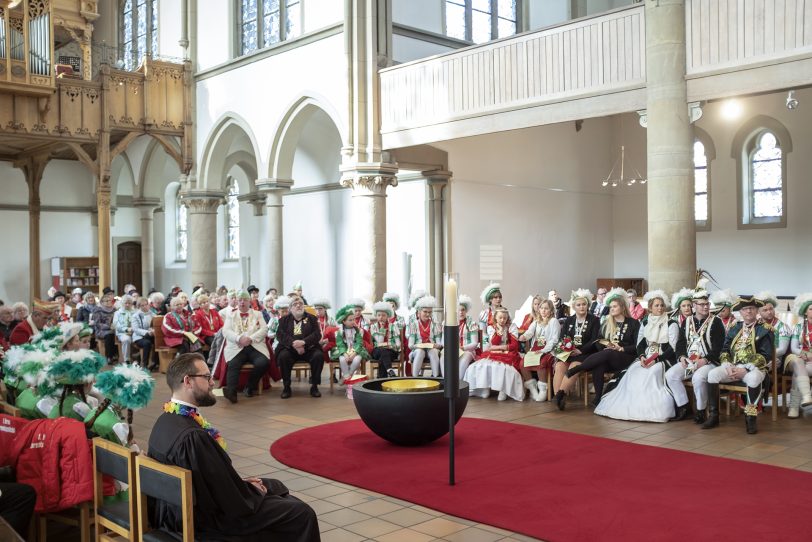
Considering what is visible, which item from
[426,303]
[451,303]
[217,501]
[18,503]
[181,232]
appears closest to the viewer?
[217,501]

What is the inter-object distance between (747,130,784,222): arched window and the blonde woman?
9.30 metres

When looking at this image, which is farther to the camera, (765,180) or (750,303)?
(765,180)

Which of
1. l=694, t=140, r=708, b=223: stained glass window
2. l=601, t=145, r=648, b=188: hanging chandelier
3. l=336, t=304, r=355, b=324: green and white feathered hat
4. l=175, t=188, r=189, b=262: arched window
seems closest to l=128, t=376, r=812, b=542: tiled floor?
l=336, t=304, r=355, b=324: green and white feathered hat

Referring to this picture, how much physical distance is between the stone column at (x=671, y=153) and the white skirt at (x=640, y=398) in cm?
187

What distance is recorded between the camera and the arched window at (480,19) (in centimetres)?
1508

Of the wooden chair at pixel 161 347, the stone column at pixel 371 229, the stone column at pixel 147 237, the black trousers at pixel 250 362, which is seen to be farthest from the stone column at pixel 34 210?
the black trousers at pixel 250 362

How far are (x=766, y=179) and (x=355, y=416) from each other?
38.8 feet

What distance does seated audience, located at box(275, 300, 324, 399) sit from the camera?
952 cm

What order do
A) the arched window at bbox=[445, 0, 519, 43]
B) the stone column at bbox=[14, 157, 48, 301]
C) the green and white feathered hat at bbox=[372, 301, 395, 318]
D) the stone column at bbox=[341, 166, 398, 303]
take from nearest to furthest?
the green and white feathered hat at bbox=[372, 301, 395, 318], the stone column at bbox=[341, 166, 398, 303], the arched window at bbox=[445, 0, 519, 43], the stone column at bbox=[14, 157, 48, 301]

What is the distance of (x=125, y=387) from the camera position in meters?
3.76

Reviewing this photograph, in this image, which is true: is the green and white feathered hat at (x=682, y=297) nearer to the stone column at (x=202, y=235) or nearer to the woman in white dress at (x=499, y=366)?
the woman in white dress at (x=499, y=366)

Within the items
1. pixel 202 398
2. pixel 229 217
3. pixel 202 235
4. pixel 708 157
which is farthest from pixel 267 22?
pixel 202 398

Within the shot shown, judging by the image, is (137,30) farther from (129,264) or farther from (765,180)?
(765,180)

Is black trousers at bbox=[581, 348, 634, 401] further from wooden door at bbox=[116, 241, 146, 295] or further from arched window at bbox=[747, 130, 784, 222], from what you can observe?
wooden door at bbox=[116, 241, 146, 295]
